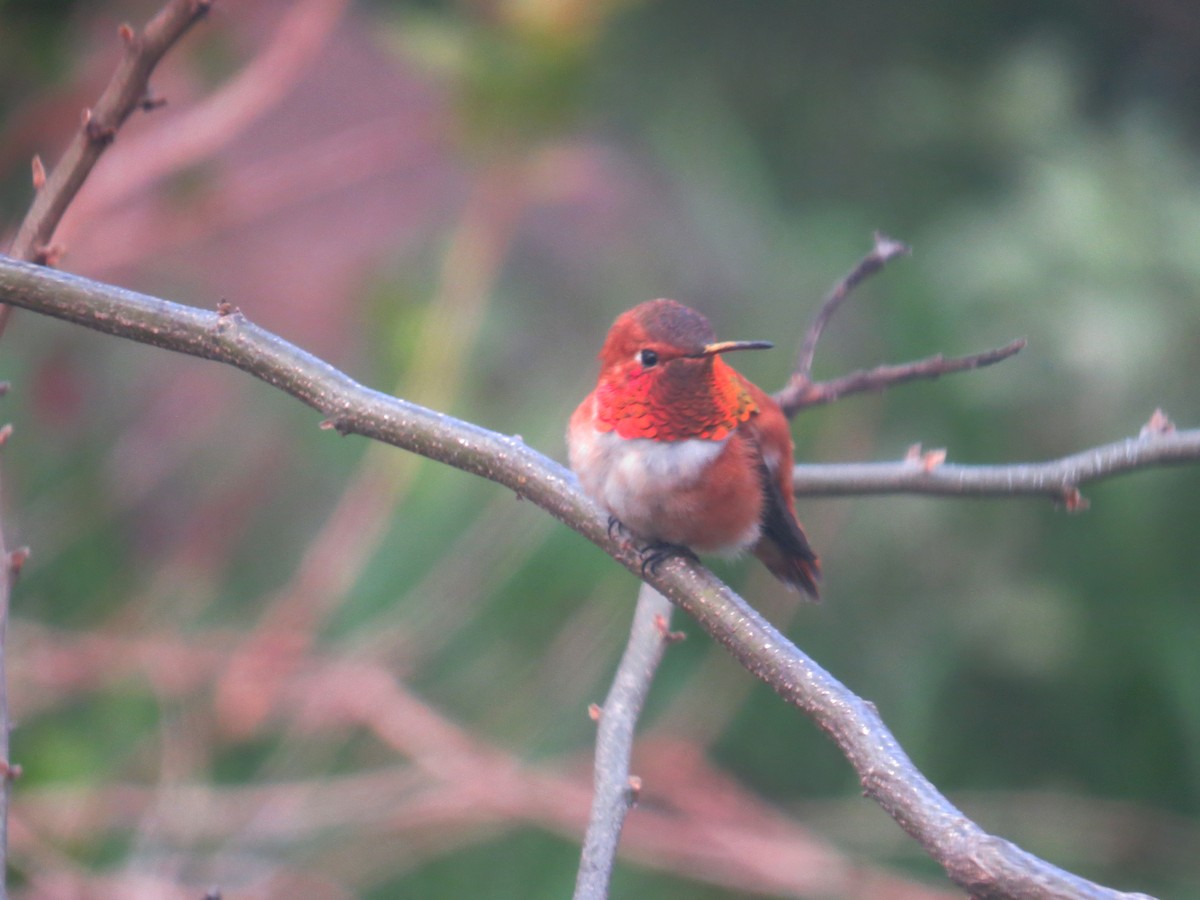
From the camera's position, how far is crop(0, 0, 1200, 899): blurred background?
2.39m

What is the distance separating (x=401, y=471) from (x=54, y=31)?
123 cm

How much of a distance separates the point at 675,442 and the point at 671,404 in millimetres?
44

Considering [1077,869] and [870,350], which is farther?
[870,350]

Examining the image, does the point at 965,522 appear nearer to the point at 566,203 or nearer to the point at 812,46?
the point at 812,46

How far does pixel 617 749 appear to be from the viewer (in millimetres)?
1057

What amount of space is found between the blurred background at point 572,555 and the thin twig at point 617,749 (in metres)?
1.01


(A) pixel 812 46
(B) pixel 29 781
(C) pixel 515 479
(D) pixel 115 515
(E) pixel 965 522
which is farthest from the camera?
(A) pixel 812 46

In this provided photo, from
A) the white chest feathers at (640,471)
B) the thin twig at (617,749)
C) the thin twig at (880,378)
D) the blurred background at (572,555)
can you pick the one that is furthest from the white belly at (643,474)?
the blurred background at (572,555)

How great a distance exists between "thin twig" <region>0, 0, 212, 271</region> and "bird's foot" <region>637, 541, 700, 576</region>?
610 millimetres

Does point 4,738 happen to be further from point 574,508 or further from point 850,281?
point 850,281

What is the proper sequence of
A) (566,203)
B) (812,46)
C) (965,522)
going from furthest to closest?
(566,203) → (812,46) → (965,522)

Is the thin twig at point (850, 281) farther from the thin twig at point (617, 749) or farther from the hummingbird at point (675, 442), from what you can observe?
the thin twig at point (617, 749)

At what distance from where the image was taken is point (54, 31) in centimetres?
246

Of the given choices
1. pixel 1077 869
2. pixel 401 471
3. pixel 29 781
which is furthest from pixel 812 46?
pixel 29 781
